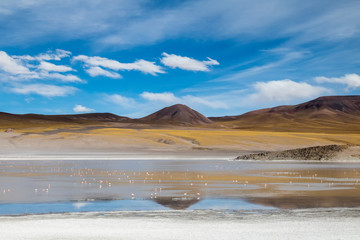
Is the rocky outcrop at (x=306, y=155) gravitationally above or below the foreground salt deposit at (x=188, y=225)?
above

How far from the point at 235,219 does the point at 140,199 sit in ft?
18.0

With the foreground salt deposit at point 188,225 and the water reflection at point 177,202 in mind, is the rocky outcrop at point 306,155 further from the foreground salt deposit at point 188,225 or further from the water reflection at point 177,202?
the foreground salt deposit at point 188,225

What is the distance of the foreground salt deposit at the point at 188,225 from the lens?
10.9m

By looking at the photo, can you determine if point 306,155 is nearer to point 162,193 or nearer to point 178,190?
point 178,190

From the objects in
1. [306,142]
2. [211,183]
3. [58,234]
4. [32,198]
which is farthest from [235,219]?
[306,142]

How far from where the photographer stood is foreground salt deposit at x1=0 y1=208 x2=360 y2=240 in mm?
10914

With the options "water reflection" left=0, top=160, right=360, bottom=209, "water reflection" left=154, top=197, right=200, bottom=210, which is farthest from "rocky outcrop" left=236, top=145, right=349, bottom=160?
"water reflection" left=154, top=197, right=200, bottom=210

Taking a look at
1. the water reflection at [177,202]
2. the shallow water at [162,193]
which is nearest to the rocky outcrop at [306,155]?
the shallow water at [162,193]

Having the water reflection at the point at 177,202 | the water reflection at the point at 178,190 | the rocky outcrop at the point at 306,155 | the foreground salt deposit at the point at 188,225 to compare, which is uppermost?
the rocky outcrop at the point at 306,155

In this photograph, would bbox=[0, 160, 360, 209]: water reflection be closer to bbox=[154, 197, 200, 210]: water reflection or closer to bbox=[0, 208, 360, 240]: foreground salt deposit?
bbox=[154, 197, 200, 210]: water reflection

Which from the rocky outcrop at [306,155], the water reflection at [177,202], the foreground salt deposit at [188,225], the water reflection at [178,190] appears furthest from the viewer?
the rocky outcrop at [306,155]

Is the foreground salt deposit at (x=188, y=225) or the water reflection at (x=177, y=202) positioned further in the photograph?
the water reflection at (x=177, y=202)

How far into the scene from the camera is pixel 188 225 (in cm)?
1210

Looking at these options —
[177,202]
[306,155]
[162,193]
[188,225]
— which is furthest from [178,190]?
[306,155]
